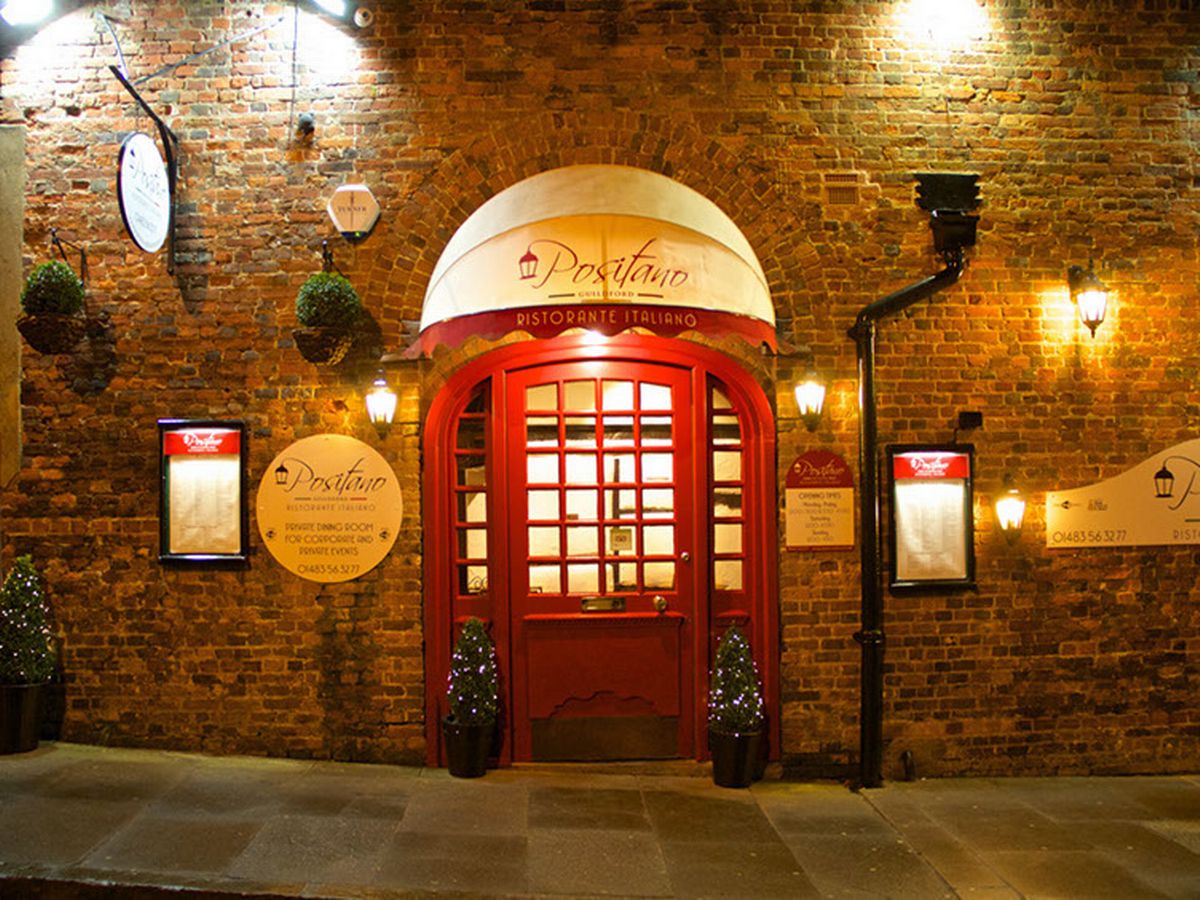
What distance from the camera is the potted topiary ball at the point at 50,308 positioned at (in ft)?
21.2

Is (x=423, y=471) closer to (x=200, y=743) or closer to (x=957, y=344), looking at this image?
(x=200, y=743)

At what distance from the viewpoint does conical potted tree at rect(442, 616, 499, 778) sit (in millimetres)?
6496

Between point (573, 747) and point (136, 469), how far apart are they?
4016mm

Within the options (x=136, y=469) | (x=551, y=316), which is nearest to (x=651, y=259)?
(x=551, y=316)

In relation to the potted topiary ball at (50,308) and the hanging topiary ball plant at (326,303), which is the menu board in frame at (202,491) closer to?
the potted topiary ball at (50,308)

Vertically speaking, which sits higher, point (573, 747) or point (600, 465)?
point (600, 465)

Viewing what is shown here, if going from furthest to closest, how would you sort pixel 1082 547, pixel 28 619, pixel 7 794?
pixel 1082 547
pixel 28 619
pixel 7 794

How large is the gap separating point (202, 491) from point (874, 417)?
521 centimetres

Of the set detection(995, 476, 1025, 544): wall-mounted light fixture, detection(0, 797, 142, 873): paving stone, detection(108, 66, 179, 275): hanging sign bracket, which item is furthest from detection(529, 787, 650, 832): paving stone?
detection(108, 66, 179, 275): hanging sign bracket

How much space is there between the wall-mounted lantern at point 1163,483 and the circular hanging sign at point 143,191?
7.85 meters

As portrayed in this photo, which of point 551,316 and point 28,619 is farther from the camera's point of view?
point 28,619

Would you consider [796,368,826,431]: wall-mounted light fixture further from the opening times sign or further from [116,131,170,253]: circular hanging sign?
[116,131,170,253]: circular hanging sign

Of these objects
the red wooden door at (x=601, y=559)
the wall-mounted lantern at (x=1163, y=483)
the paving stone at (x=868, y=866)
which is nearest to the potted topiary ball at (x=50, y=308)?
the red wooden door at (x=601, y=559)

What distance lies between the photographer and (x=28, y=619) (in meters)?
6.57
